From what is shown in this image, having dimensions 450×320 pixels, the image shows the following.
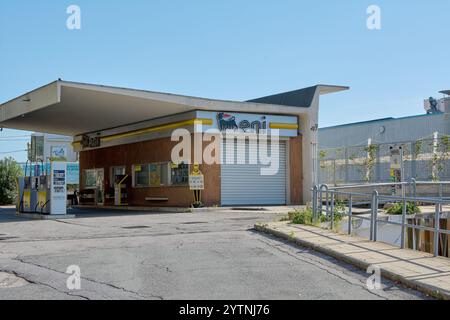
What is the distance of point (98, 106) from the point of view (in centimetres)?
2278

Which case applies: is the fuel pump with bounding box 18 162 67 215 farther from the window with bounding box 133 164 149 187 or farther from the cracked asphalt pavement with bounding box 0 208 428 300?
the window with bounding box 133 164 149 187

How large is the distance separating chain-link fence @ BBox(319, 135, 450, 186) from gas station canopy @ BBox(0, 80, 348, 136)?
3.38 metres

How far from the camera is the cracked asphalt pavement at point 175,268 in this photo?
697 centimetres

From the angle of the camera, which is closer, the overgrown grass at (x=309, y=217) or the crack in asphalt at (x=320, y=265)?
the crack in asphalt at (x=320, y=265)

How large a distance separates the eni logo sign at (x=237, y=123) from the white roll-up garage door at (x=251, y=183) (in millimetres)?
782

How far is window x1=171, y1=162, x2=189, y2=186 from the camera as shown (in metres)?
24.1

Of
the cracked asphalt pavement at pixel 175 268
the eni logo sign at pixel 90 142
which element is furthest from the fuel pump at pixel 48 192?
the eni logo sign at pixel 90 142

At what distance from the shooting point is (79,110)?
78.9 ft

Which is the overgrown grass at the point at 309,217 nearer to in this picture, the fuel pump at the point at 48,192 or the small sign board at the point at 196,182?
the small sign board at the point at 196,182

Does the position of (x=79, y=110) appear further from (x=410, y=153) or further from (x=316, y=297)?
(x=316, y=297)

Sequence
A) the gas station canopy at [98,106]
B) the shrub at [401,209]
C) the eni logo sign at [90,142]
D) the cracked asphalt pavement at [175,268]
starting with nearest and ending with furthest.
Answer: the cracked asphalt pavement at [175,268] → the shrub at [401,209] → the gas station canopy at [98,106] → the eni logo sign at [90,142]

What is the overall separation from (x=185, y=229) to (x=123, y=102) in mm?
8749

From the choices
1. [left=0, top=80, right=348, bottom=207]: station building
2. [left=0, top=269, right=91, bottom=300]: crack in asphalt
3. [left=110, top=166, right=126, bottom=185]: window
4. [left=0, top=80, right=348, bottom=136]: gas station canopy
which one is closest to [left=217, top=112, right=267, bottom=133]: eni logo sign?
[left=0, top=80, right=348, bottom=207]: station building
